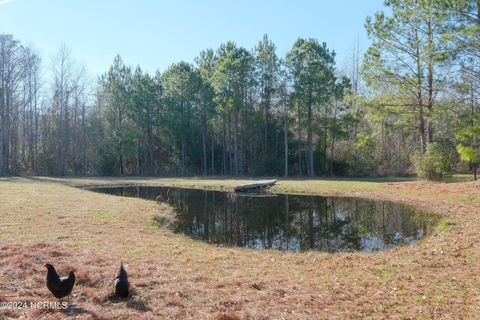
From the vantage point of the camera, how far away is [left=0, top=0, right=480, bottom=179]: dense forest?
94.2ft

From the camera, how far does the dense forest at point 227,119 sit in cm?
2870

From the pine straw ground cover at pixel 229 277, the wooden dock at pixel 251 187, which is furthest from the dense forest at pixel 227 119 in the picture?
the pine straw ground cover at pixel 229 277

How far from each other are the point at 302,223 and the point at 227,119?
3035 centimetres

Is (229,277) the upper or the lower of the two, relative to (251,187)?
lower

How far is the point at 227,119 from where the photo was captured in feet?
144

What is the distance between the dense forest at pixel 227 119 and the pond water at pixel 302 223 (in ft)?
30.7

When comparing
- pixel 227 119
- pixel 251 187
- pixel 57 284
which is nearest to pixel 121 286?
pixel 57 284

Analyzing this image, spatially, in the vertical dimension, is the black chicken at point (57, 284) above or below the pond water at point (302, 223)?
above

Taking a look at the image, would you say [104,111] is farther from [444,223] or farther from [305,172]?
[444,223]

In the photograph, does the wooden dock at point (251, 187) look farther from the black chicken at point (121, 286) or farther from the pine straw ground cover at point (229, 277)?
the black chicken at point (121, 286)

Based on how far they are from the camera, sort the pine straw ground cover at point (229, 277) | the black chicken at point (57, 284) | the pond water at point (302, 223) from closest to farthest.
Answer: the black chicken at point (57, 284) < the pine straw ground cover at point (229, 277) < the pond water at point (302, 223)

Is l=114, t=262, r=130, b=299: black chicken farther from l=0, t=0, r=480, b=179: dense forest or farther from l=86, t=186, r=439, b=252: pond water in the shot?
l=0, t=0, r=480, b=179: dense forest

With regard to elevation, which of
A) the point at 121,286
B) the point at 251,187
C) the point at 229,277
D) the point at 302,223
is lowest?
the point at 302,223

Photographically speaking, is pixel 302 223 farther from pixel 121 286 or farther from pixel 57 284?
pixel 57 284
